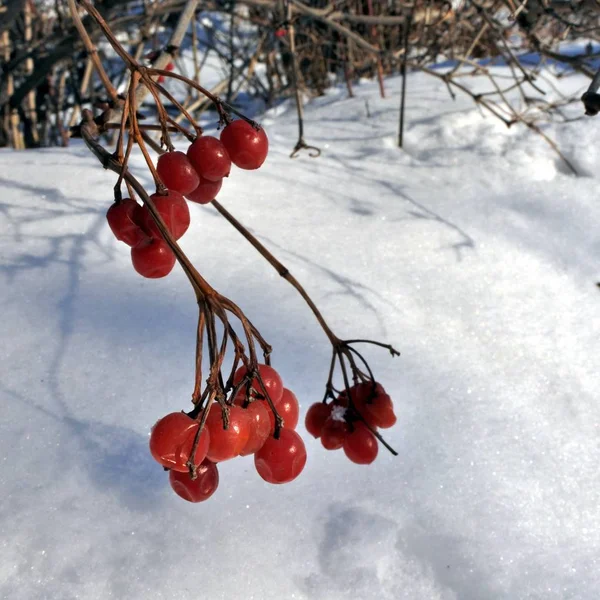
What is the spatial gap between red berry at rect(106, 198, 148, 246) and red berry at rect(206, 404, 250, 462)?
18cm

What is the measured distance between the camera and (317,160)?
5.63 ft

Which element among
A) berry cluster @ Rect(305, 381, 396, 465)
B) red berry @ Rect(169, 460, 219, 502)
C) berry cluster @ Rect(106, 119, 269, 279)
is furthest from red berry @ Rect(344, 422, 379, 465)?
berry cluster @ Rect(106, 119, 269, 279)

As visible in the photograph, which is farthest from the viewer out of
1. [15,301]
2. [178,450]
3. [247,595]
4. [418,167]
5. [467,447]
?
[418,167]

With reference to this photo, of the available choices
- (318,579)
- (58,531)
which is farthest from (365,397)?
(58,531)

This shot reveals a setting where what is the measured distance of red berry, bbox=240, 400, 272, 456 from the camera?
2.03 feet

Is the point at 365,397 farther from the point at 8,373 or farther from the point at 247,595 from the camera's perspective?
the point at 8,373

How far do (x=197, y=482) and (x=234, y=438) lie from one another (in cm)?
8

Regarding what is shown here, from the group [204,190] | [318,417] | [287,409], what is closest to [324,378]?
[318,417]

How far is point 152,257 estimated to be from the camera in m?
0.63

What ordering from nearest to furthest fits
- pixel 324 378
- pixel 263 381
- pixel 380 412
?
pixel 263 381 → pixel 380 412 → pixel 324 378

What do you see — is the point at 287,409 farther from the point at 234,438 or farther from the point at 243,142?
the point at 243,142

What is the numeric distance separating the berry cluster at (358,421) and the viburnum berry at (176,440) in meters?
0.26

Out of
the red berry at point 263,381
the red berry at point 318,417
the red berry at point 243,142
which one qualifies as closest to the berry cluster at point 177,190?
the red berry at point 243,142

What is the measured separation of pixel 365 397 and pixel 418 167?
104 centimetres
